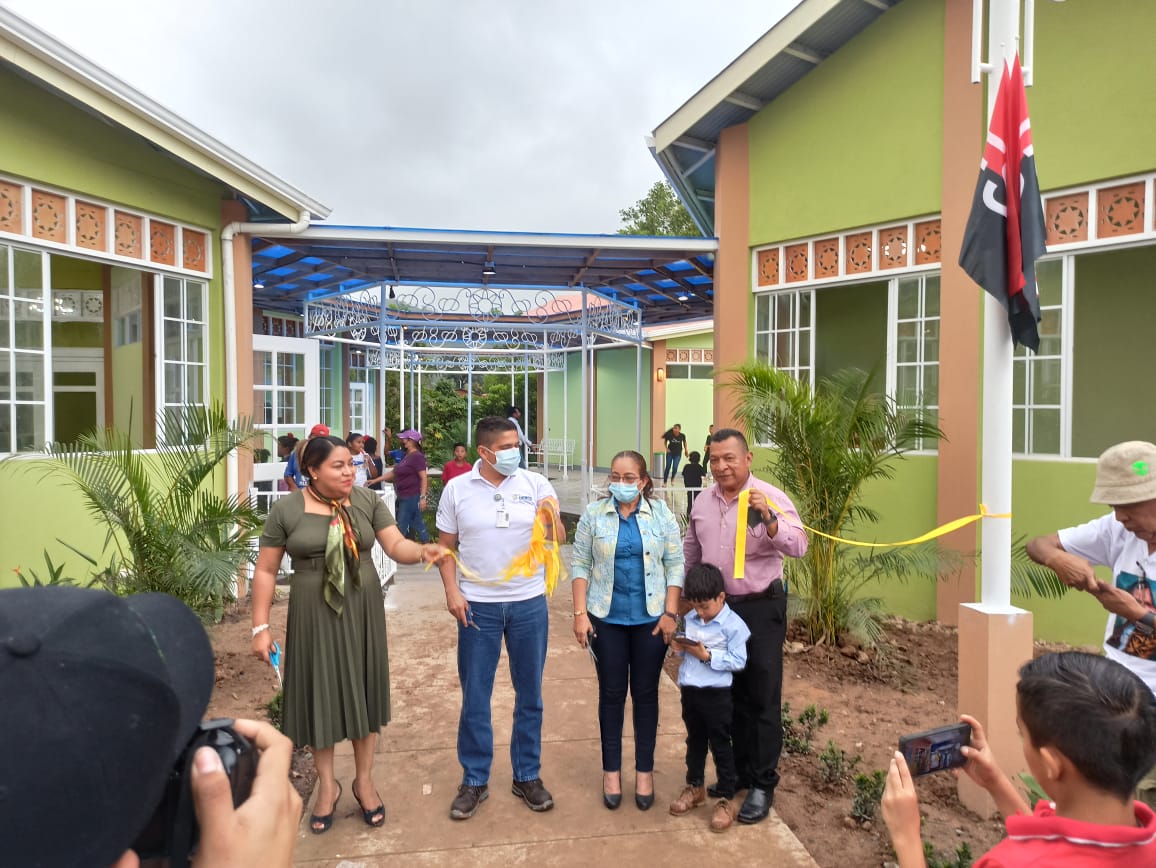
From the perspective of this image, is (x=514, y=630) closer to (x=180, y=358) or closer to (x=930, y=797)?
(x=930, y=797)

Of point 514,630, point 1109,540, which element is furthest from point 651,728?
point 1109,540

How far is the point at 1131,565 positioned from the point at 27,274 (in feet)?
22.3

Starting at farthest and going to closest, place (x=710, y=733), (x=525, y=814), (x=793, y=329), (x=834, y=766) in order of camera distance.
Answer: (x=793, y=329)
(x=834, y=766)
(x=525, y=814)
(x=710, y=733)

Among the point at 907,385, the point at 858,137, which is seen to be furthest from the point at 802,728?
the point at 858,137

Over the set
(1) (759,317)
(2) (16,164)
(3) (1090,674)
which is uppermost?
(2) (16,164)

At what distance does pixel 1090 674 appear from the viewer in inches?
56.5

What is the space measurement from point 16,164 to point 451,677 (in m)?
4.69

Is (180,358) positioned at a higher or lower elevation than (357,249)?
lower

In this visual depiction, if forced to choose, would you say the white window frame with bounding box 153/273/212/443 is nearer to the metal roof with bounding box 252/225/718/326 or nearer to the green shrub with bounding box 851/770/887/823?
the metal roof with bounding box 252/225/718/326

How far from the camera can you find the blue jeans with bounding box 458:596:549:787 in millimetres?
3504

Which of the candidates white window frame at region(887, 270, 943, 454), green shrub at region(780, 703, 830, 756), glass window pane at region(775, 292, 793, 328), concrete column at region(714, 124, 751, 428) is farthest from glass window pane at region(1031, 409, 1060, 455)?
green shrub at region(780, 703, 830, 756)

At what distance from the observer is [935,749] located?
162 cm

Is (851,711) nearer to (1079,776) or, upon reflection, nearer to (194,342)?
(1079,776)

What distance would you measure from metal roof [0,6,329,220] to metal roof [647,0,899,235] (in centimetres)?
366
